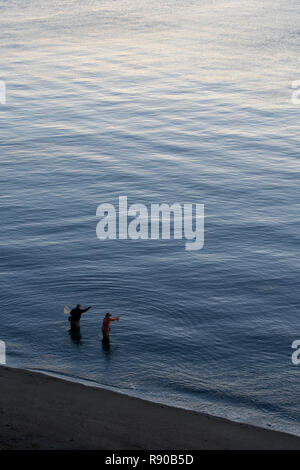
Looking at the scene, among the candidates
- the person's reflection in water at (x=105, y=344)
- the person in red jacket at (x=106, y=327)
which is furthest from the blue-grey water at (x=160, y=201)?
the person in red jacket at (x=106, y=327)

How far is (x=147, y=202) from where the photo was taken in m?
56.2

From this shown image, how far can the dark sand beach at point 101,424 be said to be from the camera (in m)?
24.9

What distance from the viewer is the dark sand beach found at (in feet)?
81.6

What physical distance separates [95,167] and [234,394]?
37.8m

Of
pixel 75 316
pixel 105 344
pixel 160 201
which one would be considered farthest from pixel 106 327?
pixel 160 201

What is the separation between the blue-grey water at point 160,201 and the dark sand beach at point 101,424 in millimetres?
1829

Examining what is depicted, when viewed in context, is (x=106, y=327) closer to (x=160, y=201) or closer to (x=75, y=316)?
(x=75, y=316)

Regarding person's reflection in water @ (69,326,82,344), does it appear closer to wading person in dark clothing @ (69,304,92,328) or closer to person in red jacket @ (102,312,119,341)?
wading person in dark clothing @ (69,304,92,328)

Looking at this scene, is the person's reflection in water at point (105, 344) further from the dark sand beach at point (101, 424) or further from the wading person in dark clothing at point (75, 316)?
the dark sand beach at point (101, 424)

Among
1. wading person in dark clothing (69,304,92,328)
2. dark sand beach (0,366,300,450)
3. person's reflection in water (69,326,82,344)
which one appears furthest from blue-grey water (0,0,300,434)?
dark sand beach (0,366,300,450)

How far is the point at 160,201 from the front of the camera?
56.5 meters

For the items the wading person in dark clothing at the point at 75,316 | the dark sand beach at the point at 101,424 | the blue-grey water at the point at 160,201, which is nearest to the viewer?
the dark sand beach at the point at 101,424

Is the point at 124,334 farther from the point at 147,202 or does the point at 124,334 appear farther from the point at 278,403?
the point at 147,202

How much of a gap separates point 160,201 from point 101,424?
32005 millimetres
